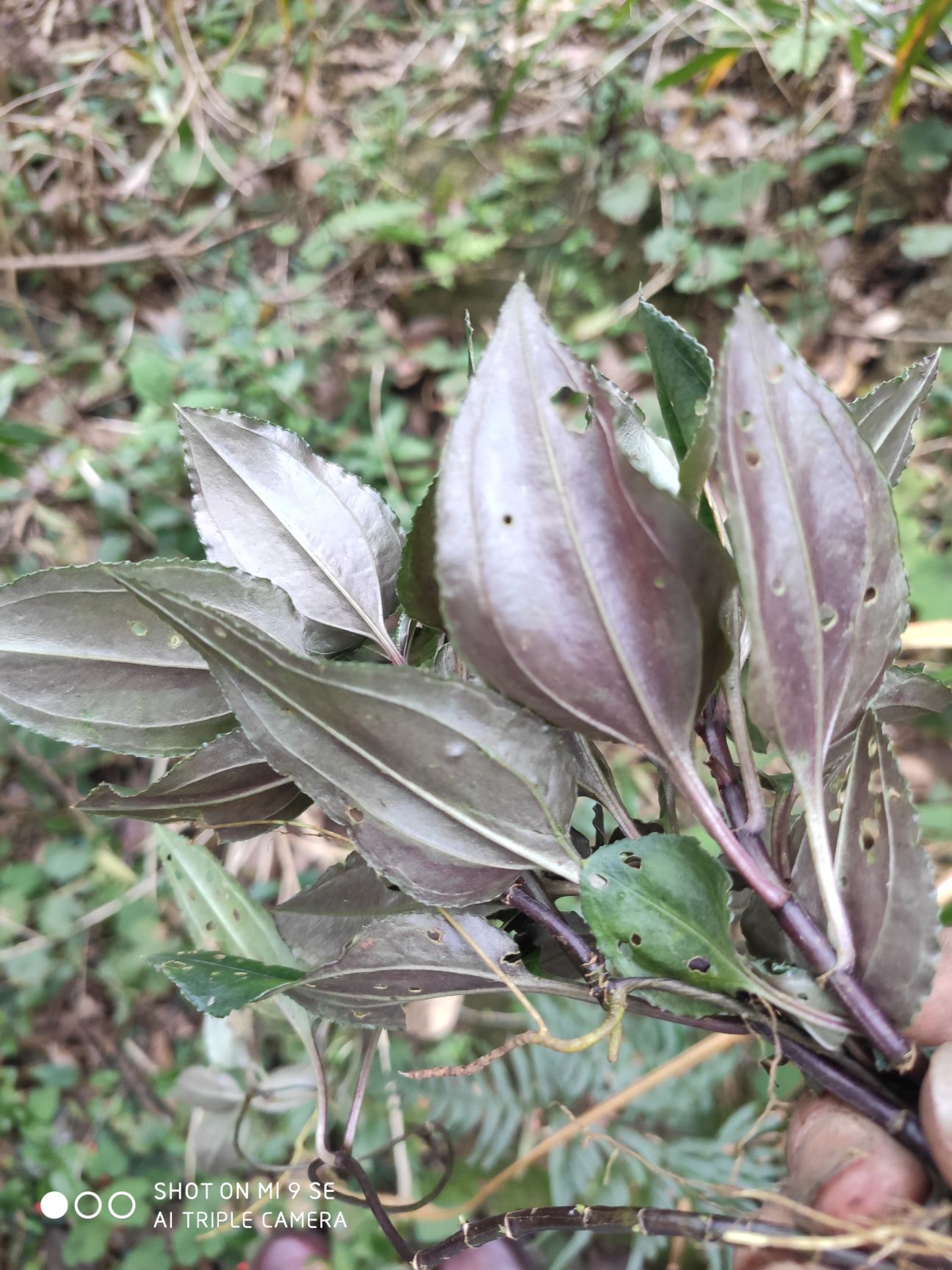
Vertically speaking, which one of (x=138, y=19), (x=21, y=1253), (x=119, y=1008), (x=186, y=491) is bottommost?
(x=21, y=1253)

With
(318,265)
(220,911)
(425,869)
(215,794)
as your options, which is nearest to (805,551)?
(425,869)

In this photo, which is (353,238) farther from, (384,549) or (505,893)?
(505,893)

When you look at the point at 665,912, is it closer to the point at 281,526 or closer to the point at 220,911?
the point at 281,526

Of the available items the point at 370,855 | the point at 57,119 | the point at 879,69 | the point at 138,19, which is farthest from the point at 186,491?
the point at 879,69

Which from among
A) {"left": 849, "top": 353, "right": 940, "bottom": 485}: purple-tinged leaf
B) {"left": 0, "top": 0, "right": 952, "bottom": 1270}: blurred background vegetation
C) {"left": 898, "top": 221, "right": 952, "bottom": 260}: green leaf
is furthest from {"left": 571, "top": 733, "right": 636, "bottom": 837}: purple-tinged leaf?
{"left": 898, "top": 221, "right": 952, "bottom": 260}: green leaf

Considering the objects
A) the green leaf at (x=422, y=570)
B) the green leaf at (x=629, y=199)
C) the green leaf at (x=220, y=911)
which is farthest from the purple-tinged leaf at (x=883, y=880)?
the green leaf at (x=629, y=199)

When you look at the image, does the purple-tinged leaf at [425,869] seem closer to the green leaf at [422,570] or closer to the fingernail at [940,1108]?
the green leaf at [422,570]
